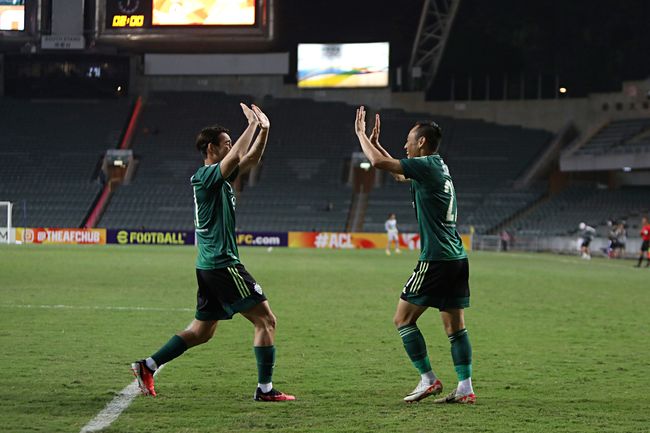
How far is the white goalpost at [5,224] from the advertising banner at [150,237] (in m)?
5.04

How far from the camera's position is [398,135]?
2308 inches

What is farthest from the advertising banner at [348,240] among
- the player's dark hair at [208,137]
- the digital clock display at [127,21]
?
the player's dark hair at [208,137]

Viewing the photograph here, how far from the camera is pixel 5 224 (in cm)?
4769

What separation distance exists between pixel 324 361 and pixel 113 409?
3.31m

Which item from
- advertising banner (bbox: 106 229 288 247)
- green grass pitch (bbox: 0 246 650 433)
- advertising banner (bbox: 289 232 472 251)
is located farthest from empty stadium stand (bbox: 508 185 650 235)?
green grass pitch (bbox: 0 246 650 433)

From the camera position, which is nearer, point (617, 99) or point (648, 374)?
point (648, 374)

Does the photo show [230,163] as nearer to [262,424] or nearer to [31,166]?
[262,424]

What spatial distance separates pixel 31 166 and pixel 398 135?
22.5 meters

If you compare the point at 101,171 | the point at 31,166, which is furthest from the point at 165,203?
the point at 31,166

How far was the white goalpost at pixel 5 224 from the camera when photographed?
4700 cm

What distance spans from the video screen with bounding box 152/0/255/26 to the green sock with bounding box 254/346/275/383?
25098 millimetres

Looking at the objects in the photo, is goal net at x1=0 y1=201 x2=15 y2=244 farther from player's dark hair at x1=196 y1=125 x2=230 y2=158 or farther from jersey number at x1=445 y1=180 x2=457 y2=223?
jersey number at x1=445 y1=180 x2=457 y2=223

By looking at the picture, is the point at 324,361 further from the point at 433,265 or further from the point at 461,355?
the point at 433,265

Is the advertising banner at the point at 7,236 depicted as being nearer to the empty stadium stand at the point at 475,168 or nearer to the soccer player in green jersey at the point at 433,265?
the empty stadium stand at the point at 475,168
